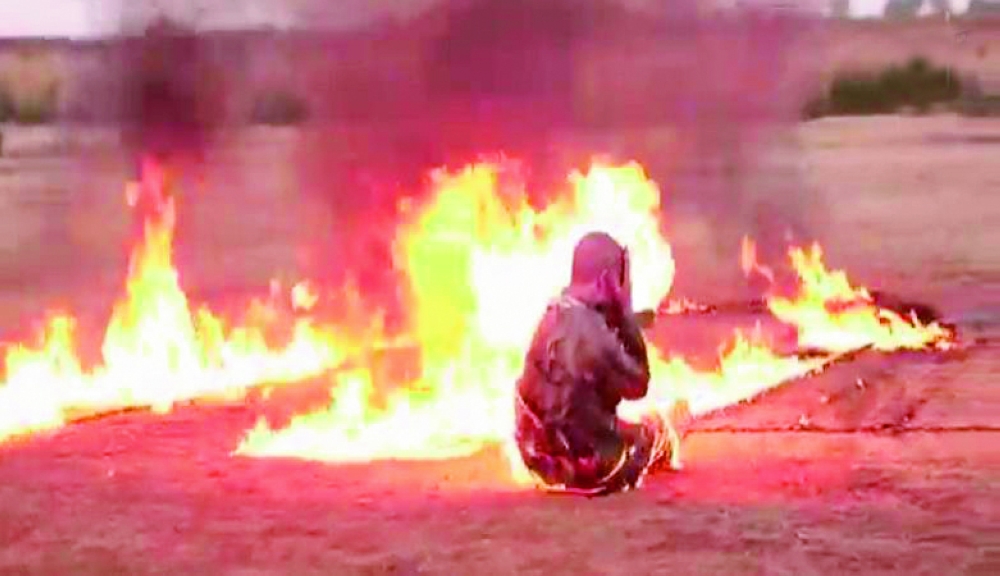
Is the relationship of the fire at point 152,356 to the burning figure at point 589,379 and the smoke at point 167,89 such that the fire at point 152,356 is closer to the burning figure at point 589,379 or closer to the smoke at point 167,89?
the smoke at point 167,89

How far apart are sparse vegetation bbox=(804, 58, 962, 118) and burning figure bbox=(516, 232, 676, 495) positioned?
29.6 metres

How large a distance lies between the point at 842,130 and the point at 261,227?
1411cm

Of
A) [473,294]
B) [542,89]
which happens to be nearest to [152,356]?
[473,294]

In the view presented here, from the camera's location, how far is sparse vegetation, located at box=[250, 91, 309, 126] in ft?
67.2

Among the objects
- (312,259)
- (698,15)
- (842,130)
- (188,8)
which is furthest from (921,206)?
(188,8)

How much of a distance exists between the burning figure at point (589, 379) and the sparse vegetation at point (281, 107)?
30.8 ft

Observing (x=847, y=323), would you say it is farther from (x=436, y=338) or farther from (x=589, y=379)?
(x=589, y=379)

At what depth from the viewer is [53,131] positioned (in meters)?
26.6

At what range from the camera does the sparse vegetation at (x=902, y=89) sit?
41.1 meters

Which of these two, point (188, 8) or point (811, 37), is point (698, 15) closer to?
point (811, 37)

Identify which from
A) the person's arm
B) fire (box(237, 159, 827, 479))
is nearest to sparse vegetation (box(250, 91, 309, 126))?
fire (box(237, 159, 827, 479))

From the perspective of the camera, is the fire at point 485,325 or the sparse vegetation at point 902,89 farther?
the sparse vegetation at point 902,89

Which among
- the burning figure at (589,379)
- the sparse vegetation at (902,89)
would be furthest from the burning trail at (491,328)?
the sparse vegetation at (902,89)

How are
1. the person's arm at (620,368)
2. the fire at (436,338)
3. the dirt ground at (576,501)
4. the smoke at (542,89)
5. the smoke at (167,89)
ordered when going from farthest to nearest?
the smoke at (542,89)
the smoke at (167,89)
the fire at (436,338)
the person's arm at (620,368)
the dirt ground at (576,501)
